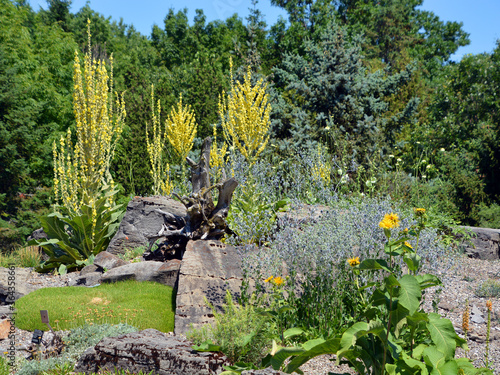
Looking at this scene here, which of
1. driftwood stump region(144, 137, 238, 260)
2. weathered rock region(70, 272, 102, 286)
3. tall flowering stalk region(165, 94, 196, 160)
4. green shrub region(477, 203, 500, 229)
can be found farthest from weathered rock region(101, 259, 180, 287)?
green shrub region(477, 203, 500, 229)

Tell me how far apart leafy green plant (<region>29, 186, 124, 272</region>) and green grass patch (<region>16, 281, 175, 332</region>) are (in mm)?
1816

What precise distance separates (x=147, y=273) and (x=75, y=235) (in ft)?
8.30

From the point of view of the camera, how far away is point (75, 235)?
848cm

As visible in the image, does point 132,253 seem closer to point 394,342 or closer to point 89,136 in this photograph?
point 89,136

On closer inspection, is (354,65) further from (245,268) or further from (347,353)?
(347,353)

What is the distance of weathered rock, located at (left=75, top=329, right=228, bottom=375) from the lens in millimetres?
3674

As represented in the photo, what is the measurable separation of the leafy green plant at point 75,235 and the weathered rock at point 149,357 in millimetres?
4513

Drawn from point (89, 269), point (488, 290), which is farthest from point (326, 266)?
point (89, 269)

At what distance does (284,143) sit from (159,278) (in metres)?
7.74

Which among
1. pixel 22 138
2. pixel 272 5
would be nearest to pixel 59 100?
pixel 22 138

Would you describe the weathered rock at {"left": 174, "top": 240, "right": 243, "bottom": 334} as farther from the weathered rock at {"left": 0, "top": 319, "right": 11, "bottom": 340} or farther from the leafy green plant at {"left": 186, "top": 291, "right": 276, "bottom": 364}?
the weathered rock at {"left": 0, "top": 319, "right": 11, "bottom": 340}

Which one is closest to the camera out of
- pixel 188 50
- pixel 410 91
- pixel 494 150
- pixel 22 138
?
pixel 494 150

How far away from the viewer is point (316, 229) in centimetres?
521

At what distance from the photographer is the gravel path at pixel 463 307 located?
428 centimetres
